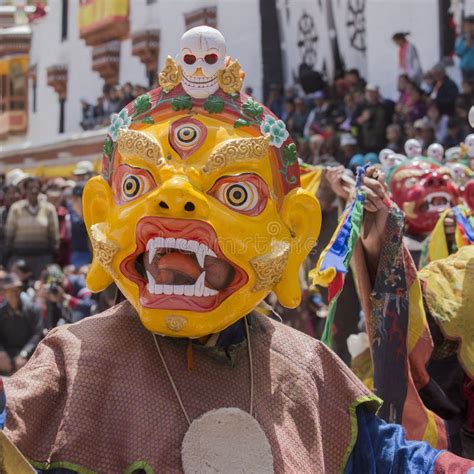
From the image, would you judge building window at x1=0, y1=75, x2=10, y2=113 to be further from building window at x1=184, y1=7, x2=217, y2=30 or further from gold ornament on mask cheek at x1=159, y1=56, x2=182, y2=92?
gold ornament on mask cheek at x1=159, y1=56, x2=182, y2=92

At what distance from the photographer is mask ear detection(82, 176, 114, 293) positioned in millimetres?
3369

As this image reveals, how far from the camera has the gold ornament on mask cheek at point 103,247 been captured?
Result: 3.21 metres

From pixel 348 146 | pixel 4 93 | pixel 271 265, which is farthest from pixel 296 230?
pixel 4 93

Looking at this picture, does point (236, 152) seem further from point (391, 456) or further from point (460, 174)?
point (460, 174)

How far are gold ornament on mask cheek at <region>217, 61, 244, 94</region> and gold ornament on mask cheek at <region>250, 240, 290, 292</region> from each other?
43 cm

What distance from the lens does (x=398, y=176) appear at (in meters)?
7.36

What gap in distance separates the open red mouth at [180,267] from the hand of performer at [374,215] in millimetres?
1004

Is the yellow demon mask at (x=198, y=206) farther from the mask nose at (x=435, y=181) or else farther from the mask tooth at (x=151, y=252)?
the mask nose at (x=435, y=181)

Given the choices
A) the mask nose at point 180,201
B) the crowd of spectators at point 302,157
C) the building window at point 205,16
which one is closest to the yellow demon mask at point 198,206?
the mask nose at point 180,201

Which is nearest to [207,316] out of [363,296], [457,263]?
[363,296]

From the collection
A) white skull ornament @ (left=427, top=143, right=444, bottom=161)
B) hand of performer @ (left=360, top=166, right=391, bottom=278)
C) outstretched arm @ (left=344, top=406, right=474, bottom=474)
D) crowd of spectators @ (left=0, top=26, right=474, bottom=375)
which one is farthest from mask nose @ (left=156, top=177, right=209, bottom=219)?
crowd of spectators @ (left=0, top=26, right=474, bottom=375)

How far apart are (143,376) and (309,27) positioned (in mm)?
12889

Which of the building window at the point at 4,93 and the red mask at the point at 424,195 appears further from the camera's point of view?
the building window at the point at 4,93

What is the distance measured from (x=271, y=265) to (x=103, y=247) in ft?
1.44
